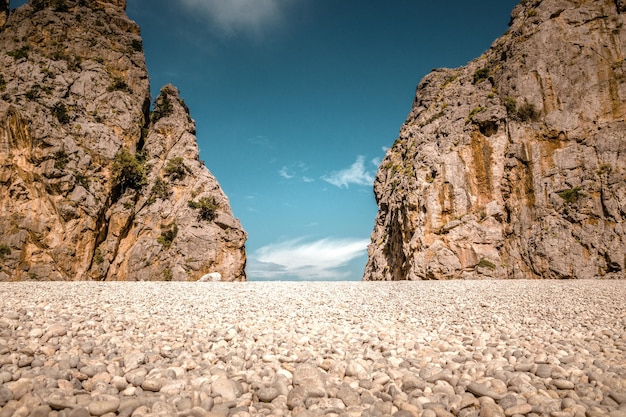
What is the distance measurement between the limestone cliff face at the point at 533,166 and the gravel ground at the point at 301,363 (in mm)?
21922

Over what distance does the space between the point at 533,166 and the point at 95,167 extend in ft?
145

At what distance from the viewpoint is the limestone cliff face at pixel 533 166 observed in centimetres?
2773

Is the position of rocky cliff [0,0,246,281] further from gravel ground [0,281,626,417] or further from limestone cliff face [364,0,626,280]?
gravel ground [0,281,626,417]

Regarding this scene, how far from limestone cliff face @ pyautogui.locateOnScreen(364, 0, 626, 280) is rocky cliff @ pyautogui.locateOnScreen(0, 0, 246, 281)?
71.2 ft

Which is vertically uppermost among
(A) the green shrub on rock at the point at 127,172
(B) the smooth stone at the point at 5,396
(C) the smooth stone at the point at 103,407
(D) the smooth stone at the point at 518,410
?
(A) the green shrub on rock at the point at 127,172

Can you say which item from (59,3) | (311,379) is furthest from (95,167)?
(311,379)

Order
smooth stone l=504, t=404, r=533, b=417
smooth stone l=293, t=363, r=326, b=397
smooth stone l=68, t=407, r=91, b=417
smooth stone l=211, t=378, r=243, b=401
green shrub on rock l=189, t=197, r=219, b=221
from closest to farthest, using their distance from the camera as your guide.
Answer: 1. smooth stone l=68, t=407, r=91, b=417
2. smooth stone l=504, t=404, r=533, b=417
3. smooth stone l=211, t=378, r=243, b=401
4. smooth stone l=293, t=363, r=326, b=397
5. green shrub on rock l=189, t=197, r=219, b=221

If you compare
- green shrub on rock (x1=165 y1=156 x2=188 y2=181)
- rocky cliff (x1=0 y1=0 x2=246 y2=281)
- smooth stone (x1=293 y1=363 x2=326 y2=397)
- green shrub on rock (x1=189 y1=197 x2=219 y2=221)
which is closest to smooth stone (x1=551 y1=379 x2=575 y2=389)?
smooth stone (x1=293 y1=363 x2=326 y2=397)

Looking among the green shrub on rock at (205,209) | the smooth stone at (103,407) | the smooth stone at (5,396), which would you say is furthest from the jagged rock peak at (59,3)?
the smooth stone at (103,407)

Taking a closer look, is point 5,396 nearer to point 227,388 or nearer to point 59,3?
point 227,388

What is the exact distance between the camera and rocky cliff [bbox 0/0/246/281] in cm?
2961

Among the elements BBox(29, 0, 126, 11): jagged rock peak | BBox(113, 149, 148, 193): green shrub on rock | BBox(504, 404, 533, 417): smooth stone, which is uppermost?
BBox(29, 0, 126, 11): jagged rock peak

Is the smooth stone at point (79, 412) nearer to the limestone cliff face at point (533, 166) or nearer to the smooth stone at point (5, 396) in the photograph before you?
the smooth stone at point (5, 396)

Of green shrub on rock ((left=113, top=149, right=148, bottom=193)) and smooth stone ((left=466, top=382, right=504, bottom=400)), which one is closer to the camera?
smooth stone ((left=466, top=382, right=504, bottom=400))
